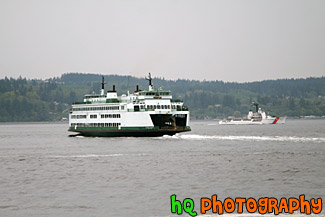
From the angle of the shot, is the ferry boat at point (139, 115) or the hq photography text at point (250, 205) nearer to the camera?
the hq photography text at point (250, 205)

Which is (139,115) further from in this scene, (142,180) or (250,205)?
(250,205)

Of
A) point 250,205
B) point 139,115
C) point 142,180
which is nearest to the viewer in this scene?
point 250,205

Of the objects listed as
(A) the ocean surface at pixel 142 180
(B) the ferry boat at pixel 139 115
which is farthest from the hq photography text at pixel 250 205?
(B) the ferry boat at pixel 139 115

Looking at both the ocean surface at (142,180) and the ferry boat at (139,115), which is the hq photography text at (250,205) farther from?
the ferry boat at (139,115)

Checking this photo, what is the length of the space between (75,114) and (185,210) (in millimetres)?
80939

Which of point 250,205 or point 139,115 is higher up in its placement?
point 139,115

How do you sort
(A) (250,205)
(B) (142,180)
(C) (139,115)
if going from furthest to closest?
1. (C) (139,115)
2. (B) (142,180)
3. (A) (250,205)

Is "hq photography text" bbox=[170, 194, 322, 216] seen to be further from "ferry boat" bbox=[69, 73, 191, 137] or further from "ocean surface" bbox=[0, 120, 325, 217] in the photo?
"ferry boat" bbox=[69, 73, 191, 137]

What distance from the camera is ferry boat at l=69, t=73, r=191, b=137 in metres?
90.6

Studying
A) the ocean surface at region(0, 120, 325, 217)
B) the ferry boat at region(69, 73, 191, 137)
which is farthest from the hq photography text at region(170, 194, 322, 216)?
the ferry boat at region(69, 73, 191, 137)

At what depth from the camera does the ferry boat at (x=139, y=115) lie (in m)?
90.6

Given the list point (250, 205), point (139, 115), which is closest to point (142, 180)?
point (250, 205)

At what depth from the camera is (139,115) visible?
300 ft

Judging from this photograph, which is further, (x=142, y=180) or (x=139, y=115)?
(x=139, y=115)
